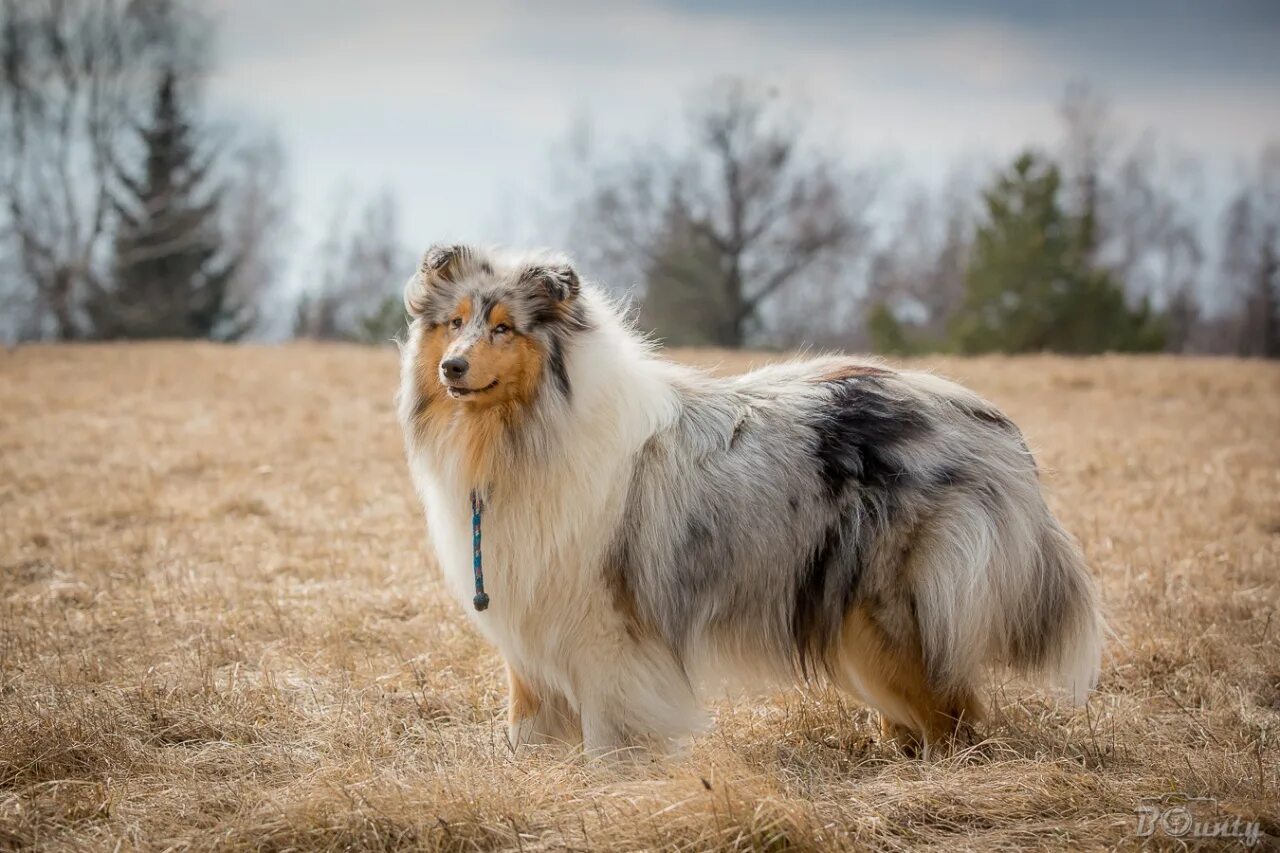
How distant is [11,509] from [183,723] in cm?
546

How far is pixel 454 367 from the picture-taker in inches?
158

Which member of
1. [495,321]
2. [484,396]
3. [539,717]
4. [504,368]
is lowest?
[539,717]

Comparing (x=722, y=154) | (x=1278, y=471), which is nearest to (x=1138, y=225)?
(x=722, y=154)

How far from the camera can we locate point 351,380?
54.5ft

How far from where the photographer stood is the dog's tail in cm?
417

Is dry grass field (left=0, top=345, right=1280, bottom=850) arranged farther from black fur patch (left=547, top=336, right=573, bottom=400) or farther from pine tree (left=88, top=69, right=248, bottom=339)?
pine tree (left=88, top=69, right=248, bottom=339)

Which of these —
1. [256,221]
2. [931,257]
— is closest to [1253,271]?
[931,257]

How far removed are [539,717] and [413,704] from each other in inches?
31.8

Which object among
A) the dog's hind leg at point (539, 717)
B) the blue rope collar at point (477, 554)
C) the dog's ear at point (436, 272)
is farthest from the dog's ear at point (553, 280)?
the dog's hind leg at point (539, 717)

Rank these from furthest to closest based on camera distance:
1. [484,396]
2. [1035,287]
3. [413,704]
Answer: [1035,287] < [413,704] < [484,396]

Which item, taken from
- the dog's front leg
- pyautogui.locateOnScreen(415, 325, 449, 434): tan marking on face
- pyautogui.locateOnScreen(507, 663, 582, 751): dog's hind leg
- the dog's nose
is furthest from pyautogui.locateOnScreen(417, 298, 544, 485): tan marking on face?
the dog's front leg

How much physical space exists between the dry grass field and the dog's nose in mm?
1483

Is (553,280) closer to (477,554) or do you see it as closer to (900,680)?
(477,554)

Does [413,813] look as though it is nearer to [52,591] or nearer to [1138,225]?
[52,591]
